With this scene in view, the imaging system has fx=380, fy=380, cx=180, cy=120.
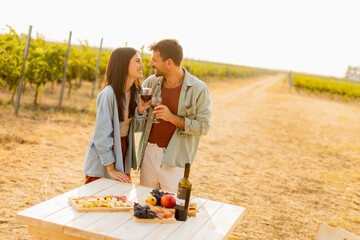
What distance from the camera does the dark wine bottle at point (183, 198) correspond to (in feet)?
6.25

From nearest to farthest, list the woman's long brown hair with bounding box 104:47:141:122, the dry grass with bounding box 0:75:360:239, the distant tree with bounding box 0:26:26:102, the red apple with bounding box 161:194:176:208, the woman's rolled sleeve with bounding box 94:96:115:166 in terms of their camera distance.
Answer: the red apple with bounding box 161:194:176:208
the woman's rolled sleeve with bounding box 94:96:115:166
the woman's long brown hair with bounding box 104:47:141:122
the dry grass with bounding box 0:75:360:239
the distant tree with bounding box 0:26:26:102

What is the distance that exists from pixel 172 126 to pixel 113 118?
0.50 meters

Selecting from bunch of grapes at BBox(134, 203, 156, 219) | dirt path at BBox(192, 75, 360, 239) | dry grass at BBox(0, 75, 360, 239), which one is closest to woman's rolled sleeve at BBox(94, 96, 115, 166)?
bunch of grapes at BBox(134, 203, 156, 219)

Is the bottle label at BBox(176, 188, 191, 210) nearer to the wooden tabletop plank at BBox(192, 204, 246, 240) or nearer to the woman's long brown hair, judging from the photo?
the wooden tabletop plank at BBox(192, 204, 246, 240)

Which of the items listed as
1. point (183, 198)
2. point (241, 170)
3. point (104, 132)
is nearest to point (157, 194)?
point (183, 198)

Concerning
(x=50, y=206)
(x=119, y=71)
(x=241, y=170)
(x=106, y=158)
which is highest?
(x=119, y=71)

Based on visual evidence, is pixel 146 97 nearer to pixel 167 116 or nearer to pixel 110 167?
pixel 167 116

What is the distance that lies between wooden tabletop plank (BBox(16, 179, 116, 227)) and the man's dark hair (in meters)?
0.95

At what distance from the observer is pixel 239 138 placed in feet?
28.6

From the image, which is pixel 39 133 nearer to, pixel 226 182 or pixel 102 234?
pixel 226 182

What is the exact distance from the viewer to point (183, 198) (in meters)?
1.94

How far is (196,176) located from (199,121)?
2815 mm

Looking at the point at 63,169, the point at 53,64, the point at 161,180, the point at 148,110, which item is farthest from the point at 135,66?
the point at 53,64

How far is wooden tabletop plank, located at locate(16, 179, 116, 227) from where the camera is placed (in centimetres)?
180
